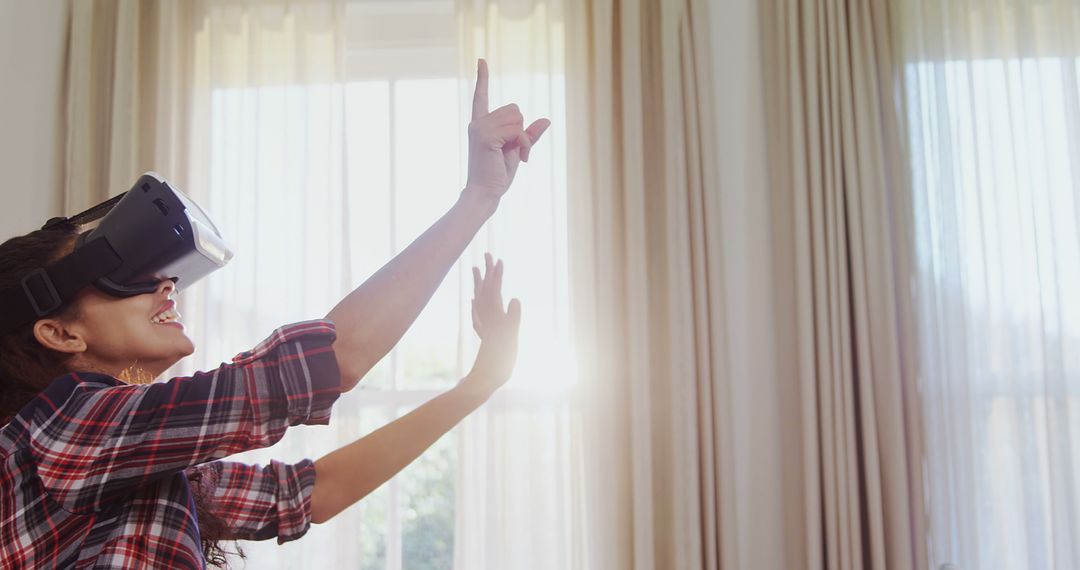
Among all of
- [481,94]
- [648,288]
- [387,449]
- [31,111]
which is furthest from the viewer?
[31,111]

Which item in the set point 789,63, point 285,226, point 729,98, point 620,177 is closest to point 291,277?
point 285,226

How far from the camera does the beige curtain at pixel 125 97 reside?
2.84 m

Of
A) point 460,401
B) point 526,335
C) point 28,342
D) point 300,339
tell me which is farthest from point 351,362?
point 526,335

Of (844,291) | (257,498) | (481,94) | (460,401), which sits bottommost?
(257,498)

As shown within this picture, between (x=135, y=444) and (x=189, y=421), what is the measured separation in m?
0.05

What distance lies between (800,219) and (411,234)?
122 centimetres

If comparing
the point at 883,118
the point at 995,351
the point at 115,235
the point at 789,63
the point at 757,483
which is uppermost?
the point at 789,63

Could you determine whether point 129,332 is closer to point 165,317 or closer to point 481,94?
point 165,317

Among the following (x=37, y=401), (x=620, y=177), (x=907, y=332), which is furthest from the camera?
(x=620, y=177)

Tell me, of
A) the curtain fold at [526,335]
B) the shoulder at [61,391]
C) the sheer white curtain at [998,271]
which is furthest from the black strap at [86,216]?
the sheer white curtain at [998,271]

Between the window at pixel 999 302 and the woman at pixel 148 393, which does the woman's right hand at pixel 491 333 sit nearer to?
the woman at pixel 148 393

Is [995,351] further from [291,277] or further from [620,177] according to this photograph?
[291,277]

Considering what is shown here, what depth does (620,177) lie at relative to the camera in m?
2.71

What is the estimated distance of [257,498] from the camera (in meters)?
1.19
